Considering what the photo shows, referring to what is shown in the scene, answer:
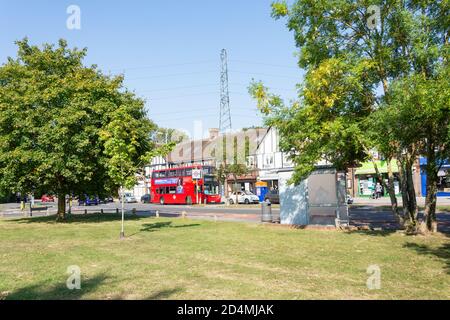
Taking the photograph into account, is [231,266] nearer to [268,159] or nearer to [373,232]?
[373,232]

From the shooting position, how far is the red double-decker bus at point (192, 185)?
4559cm

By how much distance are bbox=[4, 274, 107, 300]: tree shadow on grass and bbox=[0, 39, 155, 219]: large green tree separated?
12719 mm

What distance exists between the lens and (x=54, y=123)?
23.2m

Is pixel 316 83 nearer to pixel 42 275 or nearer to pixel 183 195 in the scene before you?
pixel 42 275

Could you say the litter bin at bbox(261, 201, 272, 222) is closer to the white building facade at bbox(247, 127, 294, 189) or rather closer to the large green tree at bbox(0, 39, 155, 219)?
the large green tree at bbox(0, 39, 155, 219)

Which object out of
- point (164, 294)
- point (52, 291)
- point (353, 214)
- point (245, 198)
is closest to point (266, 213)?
point (353, 214)

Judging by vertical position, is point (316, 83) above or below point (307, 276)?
above

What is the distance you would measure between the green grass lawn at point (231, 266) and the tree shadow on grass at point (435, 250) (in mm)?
29

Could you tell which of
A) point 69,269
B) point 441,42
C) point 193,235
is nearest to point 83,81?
point 193,235

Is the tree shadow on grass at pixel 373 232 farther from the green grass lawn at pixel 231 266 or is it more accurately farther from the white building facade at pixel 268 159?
the white building facade at pixel 268 159

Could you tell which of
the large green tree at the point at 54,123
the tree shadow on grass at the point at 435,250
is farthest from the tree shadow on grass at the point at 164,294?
the large green tree at the point at 54,123

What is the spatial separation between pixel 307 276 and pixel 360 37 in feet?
35.9

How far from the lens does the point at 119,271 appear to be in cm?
969

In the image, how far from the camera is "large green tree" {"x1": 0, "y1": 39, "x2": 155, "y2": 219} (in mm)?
22438
